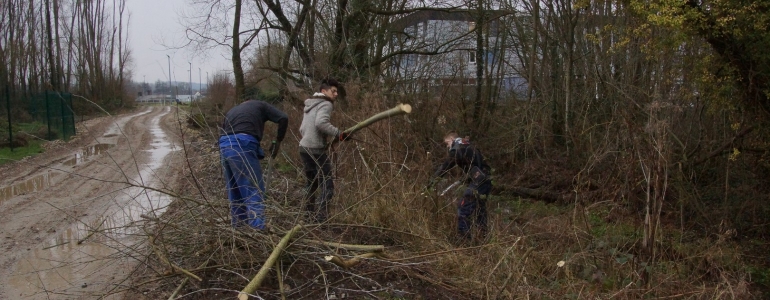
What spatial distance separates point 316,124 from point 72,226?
309cm

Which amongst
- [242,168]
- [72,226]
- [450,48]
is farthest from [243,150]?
[450,48]

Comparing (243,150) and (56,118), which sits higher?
(56,118)

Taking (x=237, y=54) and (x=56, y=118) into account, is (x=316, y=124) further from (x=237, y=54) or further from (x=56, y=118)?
(x=56, y=118)

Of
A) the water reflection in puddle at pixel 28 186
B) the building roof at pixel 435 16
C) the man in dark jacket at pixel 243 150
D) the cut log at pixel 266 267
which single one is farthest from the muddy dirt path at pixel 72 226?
the building roof at pixel 435 16

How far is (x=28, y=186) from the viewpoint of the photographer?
9945 millimetres

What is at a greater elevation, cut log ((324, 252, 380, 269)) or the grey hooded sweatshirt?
the grey hooded sweatshirt

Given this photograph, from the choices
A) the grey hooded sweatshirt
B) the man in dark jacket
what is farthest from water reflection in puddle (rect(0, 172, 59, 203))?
the grey hooded sweatshirt

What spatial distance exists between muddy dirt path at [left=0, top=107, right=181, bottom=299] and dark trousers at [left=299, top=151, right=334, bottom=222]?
137cm

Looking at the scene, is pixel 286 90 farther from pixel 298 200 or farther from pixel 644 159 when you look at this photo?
pixel 644 159

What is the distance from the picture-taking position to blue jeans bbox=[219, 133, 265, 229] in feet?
17.9

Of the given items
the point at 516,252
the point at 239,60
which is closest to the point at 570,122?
the point at 516,252

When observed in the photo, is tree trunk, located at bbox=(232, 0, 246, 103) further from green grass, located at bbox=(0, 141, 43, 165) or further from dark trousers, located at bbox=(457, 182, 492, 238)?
dark trousers, located at bbox=(457, 182, 492, 238)

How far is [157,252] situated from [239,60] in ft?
47.6

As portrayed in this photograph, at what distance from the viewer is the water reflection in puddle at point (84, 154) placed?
1360cm
